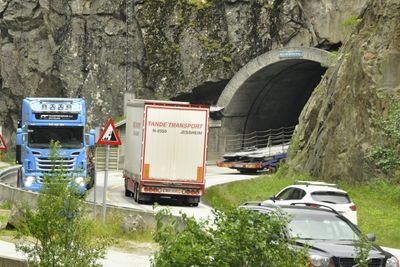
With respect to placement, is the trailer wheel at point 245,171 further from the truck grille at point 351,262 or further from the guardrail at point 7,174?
the truck grille at point 351,262

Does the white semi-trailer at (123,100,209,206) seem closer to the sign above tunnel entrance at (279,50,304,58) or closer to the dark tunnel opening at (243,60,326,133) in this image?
the sign above tunnel entrance at (279,50,304,58)

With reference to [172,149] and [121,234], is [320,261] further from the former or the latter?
[172,149]

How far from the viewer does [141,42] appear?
63.8 m

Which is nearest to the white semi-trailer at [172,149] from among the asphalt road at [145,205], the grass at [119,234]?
the asphalt road at [145,205]

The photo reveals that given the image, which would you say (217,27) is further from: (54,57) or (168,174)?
(168,174)

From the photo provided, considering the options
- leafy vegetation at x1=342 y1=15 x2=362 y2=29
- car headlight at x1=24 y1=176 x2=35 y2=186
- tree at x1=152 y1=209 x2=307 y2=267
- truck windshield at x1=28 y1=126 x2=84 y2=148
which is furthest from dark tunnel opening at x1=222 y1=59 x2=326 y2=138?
tree at x1=152 y1=209 x2=307 y2=267

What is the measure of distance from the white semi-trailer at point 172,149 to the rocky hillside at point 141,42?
26.1 m

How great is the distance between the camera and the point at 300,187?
1023 inches

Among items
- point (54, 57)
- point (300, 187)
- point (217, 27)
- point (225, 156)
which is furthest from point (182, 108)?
point (54, 57)

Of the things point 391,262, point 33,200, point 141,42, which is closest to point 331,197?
point 33,200

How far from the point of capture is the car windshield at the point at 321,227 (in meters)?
15.4

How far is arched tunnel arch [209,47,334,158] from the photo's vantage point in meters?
57.9

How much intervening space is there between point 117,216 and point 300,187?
5.20 metres

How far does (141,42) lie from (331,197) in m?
39.7
